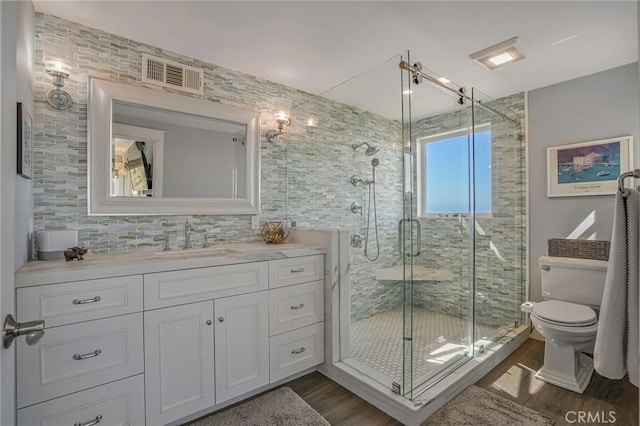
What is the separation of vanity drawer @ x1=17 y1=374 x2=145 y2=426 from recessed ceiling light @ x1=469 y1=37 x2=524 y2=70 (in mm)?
3007

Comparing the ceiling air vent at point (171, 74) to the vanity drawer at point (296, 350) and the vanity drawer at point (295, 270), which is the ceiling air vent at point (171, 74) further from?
the vanity drawer at point (296, 350)

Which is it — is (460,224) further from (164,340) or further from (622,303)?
(164,340)

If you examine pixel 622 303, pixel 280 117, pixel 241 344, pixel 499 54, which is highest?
pixel 499 54

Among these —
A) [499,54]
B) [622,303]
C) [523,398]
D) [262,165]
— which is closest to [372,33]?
[499,54]

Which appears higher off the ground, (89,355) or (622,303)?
(622,303)

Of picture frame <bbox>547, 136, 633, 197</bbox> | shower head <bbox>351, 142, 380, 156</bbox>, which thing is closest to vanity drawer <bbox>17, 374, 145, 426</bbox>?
shower head <bbox>351, 142, 380, 156</bbox>

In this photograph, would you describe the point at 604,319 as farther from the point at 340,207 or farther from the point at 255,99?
the point at 255,99

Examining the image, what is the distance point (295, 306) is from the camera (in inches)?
85.4

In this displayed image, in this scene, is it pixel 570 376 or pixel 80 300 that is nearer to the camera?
pixel 80 300

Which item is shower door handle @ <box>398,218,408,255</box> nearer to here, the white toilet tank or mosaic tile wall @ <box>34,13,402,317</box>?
mosaic tile wall @ <box>34,13,402,317</box>

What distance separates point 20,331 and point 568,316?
288 cm

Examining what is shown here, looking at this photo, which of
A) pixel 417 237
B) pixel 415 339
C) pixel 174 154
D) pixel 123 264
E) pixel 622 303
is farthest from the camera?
pixel 417 237

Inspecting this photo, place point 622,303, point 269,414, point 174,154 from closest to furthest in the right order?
point 622,303, point 269,414, point 174,154

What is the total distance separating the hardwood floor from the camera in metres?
1.81
